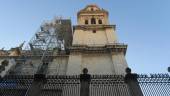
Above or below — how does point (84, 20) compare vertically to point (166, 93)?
above

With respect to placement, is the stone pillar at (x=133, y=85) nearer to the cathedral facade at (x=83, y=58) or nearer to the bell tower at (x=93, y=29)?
the cathedral facade at (x=83, y=58)

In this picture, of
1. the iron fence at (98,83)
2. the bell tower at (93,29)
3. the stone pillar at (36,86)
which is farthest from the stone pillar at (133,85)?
the bell tower at (93,29)

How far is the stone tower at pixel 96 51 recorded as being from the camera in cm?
2544

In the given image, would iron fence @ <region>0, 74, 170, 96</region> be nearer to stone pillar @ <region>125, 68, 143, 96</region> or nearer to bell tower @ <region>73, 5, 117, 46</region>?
stone pillar @ <region>125, 68, 143, 96</region>

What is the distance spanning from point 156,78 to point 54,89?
15.8 feet

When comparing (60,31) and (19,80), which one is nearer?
(19,80)

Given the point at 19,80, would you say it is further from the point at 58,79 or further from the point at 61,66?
the point at 61,66

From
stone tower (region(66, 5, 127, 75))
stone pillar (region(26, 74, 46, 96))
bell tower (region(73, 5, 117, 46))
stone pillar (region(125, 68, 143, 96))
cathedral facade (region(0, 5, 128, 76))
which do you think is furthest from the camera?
bell tower (region(73, 5, 117, 46))

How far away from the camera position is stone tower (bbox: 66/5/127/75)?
2544 centimetres

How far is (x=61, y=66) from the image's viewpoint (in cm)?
2692

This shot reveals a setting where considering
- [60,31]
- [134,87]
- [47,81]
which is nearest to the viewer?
[134,87]

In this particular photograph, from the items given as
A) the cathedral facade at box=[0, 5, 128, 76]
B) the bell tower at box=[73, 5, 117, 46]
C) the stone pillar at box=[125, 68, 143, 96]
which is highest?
the bell tower at box=[73, 5, 117, 46]

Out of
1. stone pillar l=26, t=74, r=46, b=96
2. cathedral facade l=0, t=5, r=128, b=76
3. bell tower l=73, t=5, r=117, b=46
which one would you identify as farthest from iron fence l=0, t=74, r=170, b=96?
bell tower l=73, t=5, r=117, b=46

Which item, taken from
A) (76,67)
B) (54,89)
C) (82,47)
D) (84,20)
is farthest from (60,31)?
(54,89)
